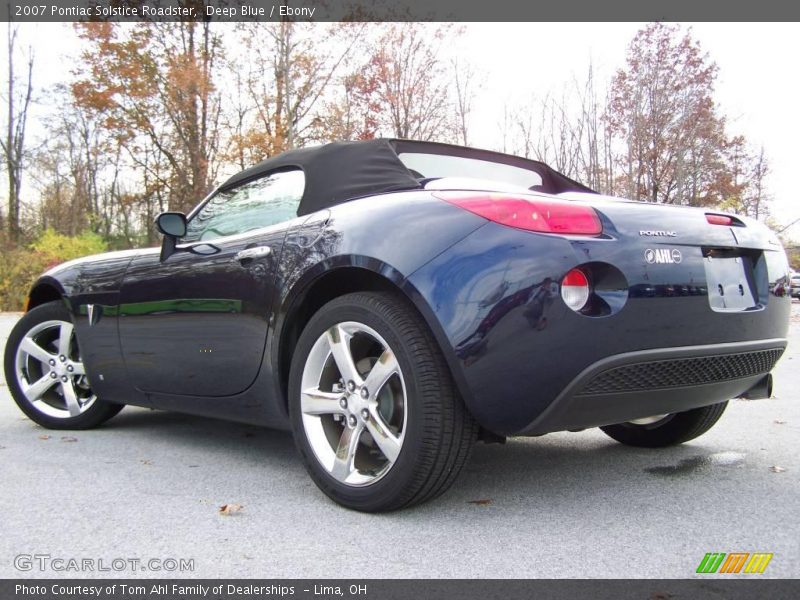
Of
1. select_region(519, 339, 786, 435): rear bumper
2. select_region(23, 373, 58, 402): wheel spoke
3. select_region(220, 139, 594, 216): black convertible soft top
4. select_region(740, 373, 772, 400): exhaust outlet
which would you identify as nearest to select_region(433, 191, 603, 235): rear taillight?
select_region(519, 339, 786, 435): rear bumper

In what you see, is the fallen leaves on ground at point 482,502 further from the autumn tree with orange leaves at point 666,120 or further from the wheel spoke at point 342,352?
the autumn tree with orange leaves at point 666,120

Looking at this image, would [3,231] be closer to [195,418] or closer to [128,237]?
[128,237]

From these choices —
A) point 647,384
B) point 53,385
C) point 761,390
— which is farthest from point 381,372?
point 53,385

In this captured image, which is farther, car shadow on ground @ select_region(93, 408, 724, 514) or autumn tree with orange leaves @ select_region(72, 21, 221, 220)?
autumn tree with orange leaves @ select_region(72, 21, 221, 220)

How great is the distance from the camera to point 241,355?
2.99 meters

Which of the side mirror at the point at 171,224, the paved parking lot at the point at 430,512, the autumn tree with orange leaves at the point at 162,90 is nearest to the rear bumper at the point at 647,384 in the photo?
the paved parking lot at the point at 430,512

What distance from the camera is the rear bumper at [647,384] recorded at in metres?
2.14

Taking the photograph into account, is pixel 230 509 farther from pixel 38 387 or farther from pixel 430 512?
pixel 38 387

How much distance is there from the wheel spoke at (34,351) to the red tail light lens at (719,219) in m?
3.71

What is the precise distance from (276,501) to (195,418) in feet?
7.07

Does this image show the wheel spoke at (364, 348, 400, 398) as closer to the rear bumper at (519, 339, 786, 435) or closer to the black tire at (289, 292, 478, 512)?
the black tire at (289, 292, 478, 512)

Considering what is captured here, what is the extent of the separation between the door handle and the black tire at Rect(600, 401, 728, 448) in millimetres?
2009

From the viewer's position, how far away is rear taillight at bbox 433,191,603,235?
2.19 meters
